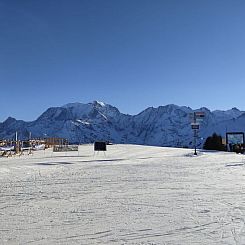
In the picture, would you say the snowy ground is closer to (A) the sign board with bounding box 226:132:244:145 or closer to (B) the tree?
(A) the sign board with bounding box 226:132:244:145

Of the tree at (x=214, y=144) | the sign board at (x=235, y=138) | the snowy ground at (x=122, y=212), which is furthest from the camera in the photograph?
the tree at (x=214, y=144)

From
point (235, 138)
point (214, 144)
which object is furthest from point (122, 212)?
point (214, 144)

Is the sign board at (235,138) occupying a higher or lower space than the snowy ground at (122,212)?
higher

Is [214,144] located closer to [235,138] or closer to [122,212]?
[235,138]

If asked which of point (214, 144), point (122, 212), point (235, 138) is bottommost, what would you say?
point (122, 212)

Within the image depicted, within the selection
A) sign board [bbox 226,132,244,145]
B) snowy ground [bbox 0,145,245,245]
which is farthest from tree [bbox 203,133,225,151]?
snowy ground [bbox 0,145,245,245]

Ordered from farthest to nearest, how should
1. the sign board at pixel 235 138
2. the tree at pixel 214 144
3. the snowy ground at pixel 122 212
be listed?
the tree at pixel 214 144 < the sign board at pixel 235 138 < the snowy ground at pixel 122 212

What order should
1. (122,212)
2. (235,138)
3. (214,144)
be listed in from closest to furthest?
(122,212), (235,138), (214,144)

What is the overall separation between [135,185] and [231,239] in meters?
7.17

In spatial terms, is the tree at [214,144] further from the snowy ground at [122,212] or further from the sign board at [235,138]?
the snowy ground at [122,212]

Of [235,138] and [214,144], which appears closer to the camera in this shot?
[235,138]

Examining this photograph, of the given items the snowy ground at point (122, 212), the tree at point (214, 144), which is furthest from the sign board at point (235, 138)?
the snowy ground at point (122, 212)

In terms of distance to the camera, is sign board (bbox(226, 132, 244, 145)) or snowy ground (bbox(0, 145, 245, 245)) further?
sign board (bbox(226, 132, 244, 145))

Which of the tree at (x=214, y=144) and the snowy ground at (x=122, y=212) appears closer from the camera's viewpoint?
the snowy ground at (x=122, y=212)
